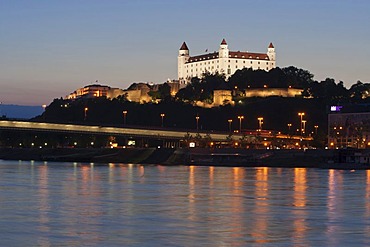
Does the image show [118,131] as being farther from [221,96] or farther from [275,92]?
[275,92]

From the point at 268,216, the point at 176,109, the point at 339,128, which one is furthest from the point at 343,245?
the point at 176,109

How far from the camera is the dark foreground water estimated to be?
23594 millimetres

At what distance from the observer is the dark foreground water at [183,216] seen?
2359cm

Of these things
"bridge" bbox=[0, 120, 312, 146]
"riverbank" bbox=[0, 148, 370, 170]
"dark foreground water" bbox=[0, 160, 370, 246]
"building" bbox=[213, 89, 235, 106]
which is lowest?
"dark foreground water" bbox=[0, 160, 370, 246]

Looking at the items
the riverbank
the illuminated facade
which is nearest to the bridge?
the riverbank

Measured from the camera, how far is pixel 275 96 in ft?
582

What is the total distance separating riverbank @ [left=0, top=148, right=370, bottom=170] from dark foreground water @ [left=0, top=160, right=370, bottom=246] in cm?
4745

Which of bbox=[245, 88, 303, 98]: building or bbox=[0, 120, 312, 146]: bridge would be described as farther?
bbox=[245, 88, 303, 98]: building

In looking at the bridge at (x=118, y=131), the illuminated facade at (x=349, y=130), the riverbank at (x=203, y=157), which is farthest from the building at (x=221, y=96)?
the riverbank at (x=203, y=157)

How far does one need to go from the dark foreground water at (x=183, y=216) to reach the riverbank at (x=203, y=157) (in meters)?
47.4

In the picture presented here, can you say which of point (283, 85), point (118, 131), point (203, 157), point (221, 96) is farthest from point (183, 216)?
point (283, 85)

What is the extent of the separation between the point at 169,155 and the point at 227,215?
82.4 m

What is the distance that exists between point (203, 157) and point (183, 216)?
260ft

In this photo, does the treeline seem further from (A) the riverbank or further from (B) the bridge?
(A) the riverbank
